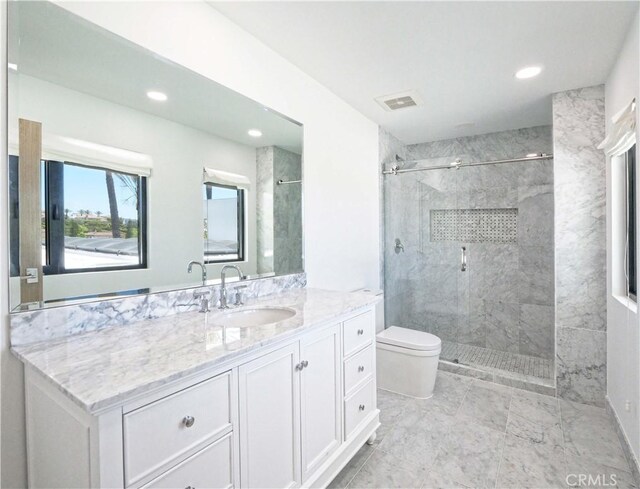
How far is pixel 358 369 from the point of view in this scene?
1.84m

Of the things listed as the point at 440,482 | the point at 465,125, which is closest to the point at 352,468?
the point at 440,482

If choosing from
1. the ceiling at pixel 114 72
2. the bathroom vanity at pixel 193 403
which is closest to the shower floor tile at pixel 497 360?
the bathroom vanity at pixel 193 403

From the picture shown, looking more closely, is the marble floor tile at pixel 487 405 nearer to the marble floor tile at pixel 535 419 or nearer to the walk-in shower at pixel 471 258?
the marble floor tile at pixel 535 419

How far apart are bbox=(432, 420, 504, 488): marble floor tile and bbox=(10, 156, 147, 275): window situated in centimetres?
190

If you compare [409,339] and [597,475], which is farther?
[409,339]

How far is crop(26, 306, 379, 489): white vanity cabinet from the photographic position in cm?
85

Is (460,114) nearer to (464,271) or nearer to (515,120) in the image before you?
(515,120)

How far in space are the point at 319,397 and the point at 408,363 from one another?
4.30 feet

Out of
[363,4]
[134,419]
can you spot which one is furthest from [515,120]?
[134,419]

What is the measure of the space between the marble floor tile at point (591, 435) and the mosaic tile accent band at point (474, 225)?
5.33 ft

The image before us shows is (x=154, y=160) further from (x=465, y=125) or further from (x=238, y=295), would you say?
(x=465, y=125)

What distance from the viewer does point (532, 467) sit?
1808 millimetres

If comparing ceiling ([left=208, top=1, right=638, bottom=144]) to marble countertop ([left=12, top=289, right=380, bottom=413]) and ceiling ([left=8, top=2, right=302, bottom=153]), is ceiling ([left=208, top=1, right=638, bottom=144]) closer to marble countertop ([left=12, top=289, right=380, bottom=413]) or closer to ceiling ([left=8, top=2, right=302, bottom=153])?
ceiling ([left=8, top=2, right=302, bottom=153])

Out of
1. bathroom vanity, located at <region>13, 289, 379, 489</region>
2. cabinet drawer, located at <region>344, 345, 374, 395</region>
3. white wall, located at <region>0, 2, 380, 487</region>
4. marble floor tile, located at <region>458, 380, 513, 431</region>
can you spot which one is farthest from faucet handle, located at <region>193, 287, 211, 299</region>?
marble floor tile, located at <region>458, 380, 513, 431</region>
